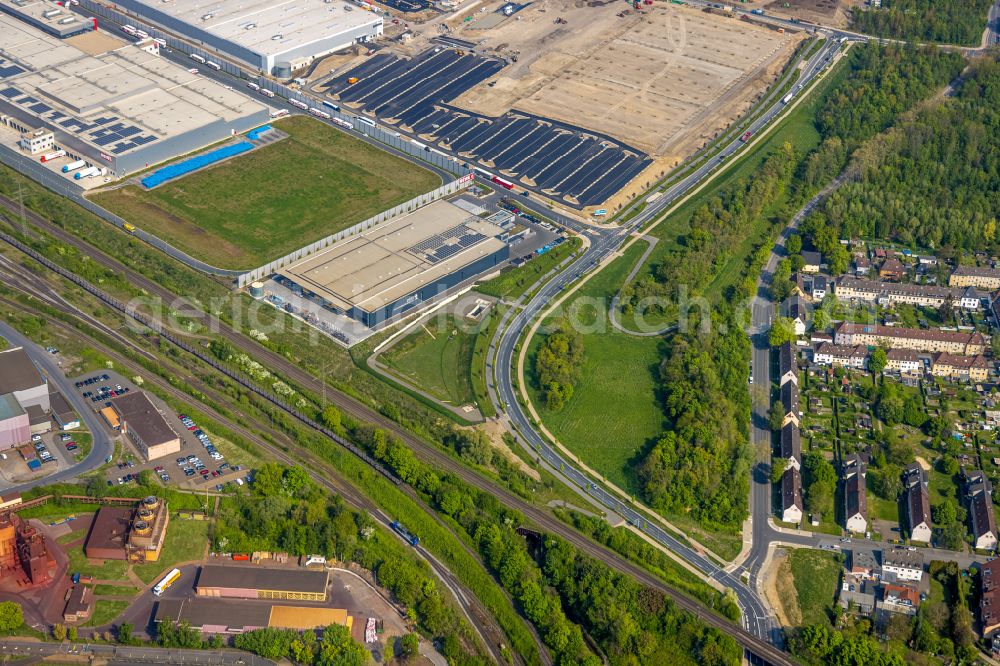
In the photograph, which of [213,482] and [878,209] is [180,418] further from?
[878,209]

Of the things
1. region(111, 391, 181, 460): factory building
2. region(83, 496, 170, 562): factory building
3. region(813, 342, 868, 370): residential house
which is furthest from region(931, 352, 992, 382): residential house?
region(83, 496, 170, 562): factory building

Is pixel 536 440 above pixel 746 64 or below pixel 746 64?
below

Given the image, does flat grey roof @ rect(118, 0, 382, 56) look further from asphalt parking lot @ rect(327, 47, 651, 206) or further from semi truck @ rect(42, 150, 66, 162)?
semi truck @ rect(42, 150, 66, 162)

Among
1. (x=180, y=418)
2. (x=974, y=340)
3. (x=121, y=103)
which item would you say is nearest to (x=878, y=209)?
(x=974, y=340)

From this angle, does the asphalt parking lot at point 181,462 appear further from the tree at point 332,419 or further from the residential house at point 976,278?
the residential house at point 976,278

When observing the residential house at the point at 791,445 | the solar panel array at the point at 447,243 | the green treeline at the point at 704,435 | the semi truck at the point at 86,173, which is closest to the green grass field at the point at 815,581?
the green treeline at the point at 704,435

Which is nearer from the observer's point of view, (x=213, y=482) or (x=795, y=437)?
(x=213, y=482)
